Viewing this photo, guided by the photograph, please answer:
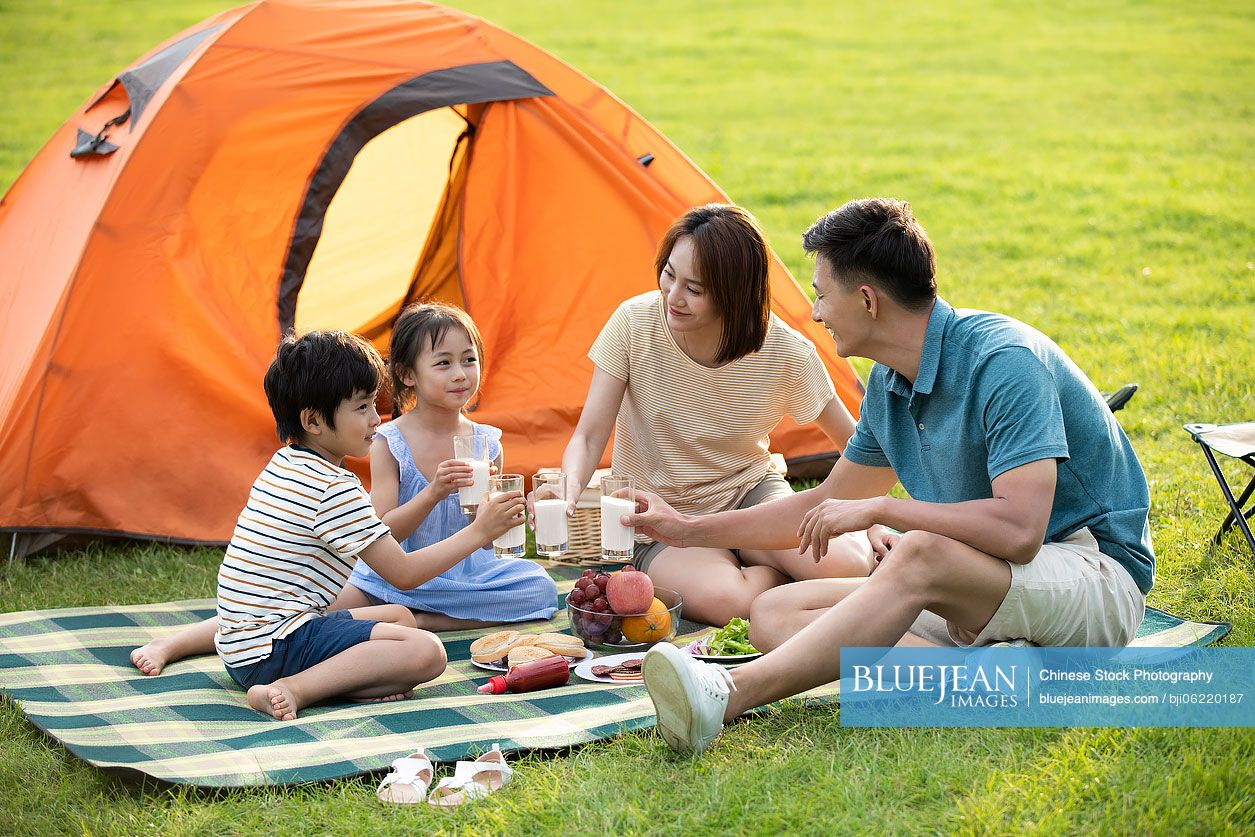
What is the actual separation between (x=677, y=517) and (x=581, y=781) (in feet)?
3.16

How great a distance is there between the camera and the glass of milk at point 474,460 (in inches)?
145

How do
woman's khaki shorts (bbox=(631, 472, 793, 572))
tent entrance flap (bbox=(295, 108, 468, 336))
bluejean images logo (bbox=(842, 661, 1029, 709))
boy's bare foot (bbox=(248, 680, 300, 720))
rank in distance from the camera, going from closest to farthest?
bluejean images logo (bbox=(842, 661, 1029, 709)), boy's bare foot (bbox=(248, 680, 300, 720)), woman's khaki shorts (bbox=(631, 472, 793, 572)), tent entrance flap (bbox=(295, 108, 468, 336))

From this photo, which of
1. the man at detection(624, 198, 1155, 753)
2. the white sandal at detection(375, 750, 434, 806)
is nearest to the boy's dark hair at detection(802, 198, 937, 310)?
the man at detection(624, 198, 1155, 753)

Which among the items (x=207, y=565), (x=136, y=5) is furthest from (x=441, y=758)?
(x=136, y=5)

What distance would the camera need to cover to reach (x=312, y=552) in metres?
3.44

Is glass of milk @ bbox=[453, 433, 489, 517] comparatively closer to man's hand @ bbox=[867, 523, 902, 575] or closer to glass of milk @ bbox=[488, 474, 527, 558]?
glass of milk @ bbox=[488, 474, 527, 558]

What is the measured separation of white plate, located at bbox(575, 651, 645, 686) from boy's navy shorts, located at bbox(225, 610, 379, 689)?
1.99 feet

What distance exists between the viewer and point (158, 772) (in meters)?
2.96

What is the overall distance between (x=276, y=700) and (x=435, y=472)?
0.98 m

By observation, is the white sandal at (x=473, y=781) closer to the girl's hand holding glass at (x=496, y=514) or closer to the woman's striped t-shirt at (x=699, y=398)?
the girl's hand holding glass at (x=496, y=514)

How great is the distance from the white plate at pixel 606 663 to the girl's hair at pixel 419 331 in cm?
104

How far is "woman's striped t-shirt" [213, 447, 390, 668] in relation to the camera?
3.38 m

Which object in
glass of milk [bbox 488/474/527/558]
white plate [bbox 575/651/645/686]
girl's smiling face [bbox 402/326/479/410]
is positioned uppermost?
girl's smiling face [bbox 402/326/479/410]

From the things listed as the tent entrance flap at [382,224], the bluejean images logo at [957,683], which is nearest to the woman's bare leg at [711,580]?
the bluejean images logo at [957,683]
